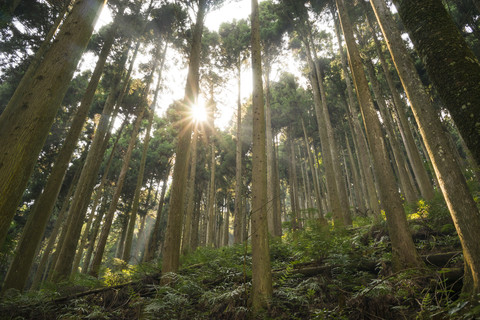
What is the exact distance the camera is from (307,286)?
12.6ft

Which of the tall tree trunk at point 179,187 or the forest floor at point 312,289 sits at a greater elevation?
the tall tree trunk at point 179,187

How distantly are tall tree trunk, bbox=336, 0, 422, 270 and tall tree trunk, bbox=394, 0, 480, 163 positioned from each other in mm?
2521

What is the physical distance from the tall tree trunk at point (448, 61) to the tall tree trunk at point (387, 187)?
252 centimetres

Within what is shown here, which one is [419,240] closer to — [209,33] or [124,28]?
[124,28]

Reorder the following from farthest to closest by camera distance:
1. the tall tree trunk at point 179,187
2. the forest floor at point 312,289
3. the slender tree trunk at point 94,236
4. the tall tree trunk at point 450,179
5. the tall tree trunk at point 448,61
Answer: the slender tree trunk at point 94,236, the tall tree trunk at point 179,187, the forest floor at point 312,289, the tall tree trunk at point 450,179, the tall tree trunk at point 448,61

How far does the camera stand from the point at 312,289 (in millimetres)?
3635

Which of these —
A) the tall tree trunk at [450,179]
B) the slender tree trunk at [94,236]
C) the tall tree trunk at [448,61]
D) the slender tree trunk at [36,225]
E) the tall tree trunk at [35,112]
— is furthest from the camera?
the slender tree trunk at [94,236]

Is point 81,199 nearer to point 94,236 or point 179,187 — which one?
point 179,187

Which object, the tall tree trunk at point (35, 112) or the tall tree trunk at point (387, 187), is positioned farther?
the tall tree trunk at point (387, 187)

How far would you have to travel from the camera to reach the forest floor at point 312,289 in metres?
2.79

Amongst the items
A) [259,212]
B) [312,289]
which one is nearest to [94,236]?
[259,212]

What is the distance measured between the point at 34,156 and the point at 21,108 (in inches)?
28.0

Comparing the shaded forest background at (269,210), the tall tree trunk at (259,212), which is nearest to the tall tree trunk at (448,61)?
the shaded forest background at (269,210)

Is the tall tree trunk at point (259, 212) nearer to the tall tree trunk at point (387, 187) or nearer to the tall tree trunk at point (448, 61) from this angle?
the tall tree trunk at point (387, 187)
